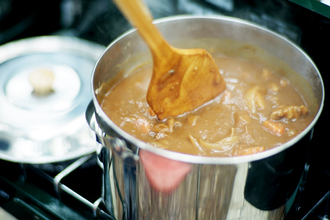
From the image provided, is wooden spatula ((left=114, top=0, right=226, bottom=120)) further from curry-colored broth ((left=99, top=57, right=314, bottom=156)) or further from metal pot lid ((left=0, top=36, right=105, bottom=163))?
metal pot lid ((left=0, top=36, right=105, bottom=163))

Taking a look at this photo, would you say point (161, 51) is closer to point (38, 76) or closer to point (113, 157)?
point (113, 157)

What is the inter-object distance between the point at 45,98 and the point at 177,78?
55cm

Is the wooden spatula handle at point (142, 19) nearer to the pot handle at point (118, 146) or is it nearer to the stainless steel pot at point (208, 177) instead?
the stainless steel pot at point (208, 177)

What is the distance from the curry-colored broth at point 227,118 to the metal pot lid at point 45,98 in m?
0.17

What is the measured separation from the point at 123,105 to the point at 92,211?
1.07 feet

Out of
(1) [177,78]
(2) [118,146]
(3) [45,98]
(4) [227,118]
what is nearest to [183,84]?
(1) [177,78]

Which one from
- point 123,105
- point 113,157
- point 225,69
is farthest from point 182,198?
point 225,69

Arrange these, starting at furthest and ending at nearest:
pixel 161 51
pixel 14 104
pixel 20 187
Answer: pixel 14 104 < pixel 20 187 < pixel 161 51

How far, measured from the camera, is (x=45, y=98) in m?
1.35

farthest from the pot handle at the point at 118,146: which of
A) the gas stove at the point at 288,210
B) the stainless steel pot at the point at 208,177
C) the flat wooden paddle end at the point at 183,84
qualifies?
the flat wooden paddle end at the point at 183,84

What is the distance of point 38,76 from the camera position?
1347 mm

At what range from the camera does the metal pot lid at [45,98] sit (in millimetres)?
1180

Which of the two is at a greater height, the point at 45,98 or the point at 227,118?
the point at 227,118

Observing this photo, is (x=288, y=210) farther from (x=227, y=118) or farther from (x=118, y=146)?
(x=118, y=146)
